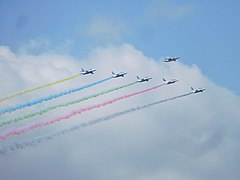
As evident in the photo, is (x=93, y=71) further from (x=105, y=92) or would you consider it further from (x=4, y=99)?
(x=4, y=99)

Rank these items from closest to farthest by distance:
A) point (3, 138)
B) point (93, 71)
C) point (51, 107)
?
point (3, 138) → point (51, 107) → point (93, 71)

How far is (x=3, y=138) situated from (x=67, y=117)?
1929 centimetres

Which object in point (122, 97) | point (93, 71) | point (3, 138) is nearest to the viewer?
point (3, 138)

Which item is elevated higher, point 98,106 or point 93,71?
point 93,71

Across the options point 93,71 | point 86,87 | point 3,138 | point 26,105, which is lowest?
point 3,138

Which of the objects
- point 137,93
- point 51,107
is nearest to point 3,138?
point 51,107

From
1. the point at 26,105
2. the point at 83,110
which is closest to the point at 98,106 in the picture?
the point at 83,110

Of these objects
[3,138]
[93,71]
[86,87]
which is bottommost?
[3,138]

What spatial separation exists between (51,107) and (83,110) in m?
9.30

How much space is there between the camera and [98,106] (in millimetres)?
173125

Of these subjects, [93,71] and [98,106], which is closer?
[98,106]

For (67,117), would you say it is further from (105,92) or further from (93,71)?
(93,71)

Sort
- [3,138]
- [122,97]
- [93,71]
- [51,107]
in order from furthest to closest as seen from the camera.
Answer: [93,71] < [122,97] < [51,107] < [3,138]

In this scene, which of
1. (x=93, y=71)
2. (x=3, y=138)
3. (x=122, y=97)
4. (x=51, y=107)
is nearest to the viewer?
(x=3, y=138)
